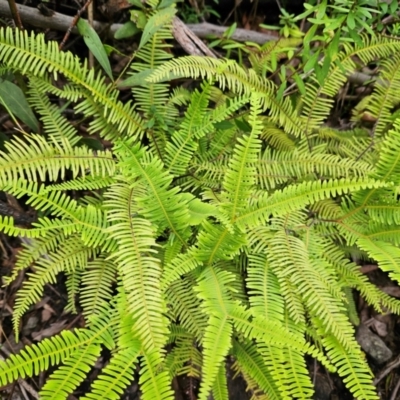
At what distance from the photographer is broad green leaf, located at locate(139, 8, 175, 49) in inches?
75.8

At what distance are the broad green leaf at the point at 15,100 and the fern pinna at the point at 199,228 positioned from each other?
58 millimetres

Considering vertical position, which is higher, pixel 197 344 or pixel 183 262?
pixel 183 262

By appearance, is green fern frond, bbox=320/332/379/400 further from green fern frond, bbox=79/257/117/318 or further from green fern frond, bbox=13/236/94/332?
green fern frond, bbox=13/236/94/332

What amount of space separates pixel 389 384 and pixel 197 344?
3.55 feet

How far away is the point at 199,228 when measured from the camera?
181cm

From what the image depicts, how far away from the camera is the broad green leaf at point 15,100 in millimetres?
1909

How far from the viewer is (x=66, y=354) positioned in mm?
1555

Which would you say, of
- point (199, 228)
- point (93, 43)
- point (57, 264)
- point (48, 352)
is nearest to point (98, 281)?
point (57, 264)

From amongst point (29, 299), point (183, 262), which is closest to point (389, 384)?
point (183, 262)

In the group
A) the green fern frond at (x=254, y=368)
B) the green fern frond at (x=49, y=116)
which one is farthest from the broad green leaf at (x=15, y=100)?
the green fern frond at (x=254, y=368)

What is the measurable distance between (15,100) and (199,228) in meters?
1.02

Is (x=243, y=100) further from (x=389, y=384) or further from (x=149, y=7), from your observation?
(x=389, y=384)

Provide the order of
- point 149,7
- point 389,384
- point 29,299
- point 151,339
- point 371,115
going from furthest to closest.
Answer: point 371,115, point 389,384, point 149,7, point 29,299, point 151,339

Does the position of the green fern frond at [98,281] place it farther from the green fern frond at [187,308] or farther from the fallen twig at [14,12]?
the fallen twig at [14,12]
